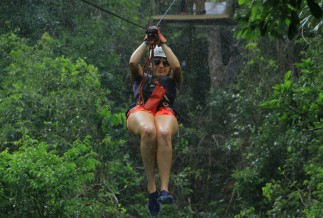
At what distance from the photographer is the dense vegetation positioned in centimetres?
918

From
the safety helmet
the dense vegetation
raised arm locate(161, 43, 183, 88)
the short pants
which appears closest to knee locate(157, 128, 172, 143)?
the short pants

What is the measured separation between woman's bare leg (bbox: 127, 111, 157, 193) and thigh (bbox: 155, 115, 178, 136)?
4 centimetres

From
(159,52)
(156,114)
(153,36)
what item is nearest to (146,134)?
(156,114)

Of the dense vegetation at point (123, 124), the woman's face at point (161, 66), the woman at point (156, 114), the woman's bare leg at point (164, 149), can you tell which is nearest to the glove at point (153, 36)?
the woman at point (156, 114)

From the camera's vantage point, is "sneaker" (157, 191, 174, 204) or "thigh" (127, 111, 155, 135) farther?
"thigh" (127, 111, 155, 135)

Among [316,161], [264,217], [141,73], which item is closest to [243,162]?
[264,217]

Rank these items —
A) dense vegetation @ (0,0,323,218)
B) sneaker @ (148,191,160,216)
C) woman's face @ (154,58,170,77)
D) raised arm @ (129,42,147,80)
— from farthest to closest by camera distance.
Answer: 1. dense vegetation @ (0,0,323,218)
2. woman's face @ (154,58,170,77)
3. raised arm @ (129,42,147,80)
4. sneaker @ (148,191,160,216)

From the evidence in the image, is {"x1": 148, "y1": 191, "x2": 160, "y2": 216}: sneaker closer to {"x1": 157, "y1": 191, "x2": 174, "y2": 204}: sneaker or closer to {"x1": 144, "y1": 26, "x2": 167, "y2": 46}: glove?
{"x1": 157, "y1": 191, "x2": 174, "y2": 204}: sneaker

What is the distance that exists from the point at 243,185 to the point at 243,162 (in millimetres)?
1179

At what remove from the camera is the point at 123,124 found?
1225cm

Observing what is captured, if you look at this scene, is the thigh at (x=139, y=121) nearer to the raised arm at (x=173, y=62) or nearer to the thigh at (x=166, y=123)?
the thigh at (x=166, y=123)

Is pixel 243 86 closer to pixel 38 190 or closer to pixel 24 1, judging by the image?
pixel 24 1

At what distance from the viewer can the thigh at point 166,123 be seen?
636cm

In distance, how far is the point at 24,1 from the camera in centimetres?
1553
